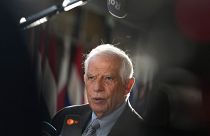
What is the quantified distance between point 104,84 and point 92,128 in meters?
0.19

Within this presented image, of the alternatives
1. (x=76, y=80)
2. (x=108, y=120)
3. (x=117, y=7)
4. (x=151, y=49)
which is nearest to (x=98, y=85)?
(x=108, y=120)

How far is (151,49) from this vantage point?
6.12 metres

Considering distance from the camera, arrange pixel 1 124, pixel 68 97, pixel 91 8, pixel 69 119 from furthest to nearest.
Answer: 1. pixel 91 8
2. pixel 68 97
3. pixel 69 119
4. pixel 1 124

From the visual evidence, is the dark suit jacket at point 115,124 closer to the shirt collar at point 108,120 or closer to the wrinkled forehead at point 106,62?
the shirt collar at point 108,120

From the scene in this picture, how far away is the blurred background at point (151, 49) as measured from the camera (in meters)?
3.99

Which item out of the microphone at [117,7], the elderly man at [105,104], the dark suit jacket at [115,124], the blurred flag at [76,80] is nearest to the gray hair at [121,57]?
the elderly man at [105,104]

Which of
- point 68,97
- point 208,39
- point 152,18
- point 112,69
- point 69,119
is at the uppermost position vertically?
point 112,69

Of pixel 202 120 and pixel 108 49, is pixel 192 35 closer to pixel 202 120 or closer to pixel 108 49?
pixel 202 120

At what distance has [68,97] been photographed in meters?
3.67

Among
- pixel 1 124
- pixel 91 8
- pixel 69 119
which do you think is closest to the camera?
pixel 1 124

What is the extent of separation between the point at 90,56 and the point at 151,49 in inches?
173

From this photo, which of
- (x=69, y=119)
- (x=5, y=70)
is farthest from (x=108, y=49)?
(x=5, y=70)

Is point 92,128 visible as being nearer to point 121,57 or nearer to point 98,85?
point 98,85

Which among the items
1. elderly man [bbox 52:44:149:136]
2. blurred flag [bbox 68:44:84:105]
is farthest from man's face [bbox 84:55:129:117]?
blurred flag [bbox 68:44:84:105]
